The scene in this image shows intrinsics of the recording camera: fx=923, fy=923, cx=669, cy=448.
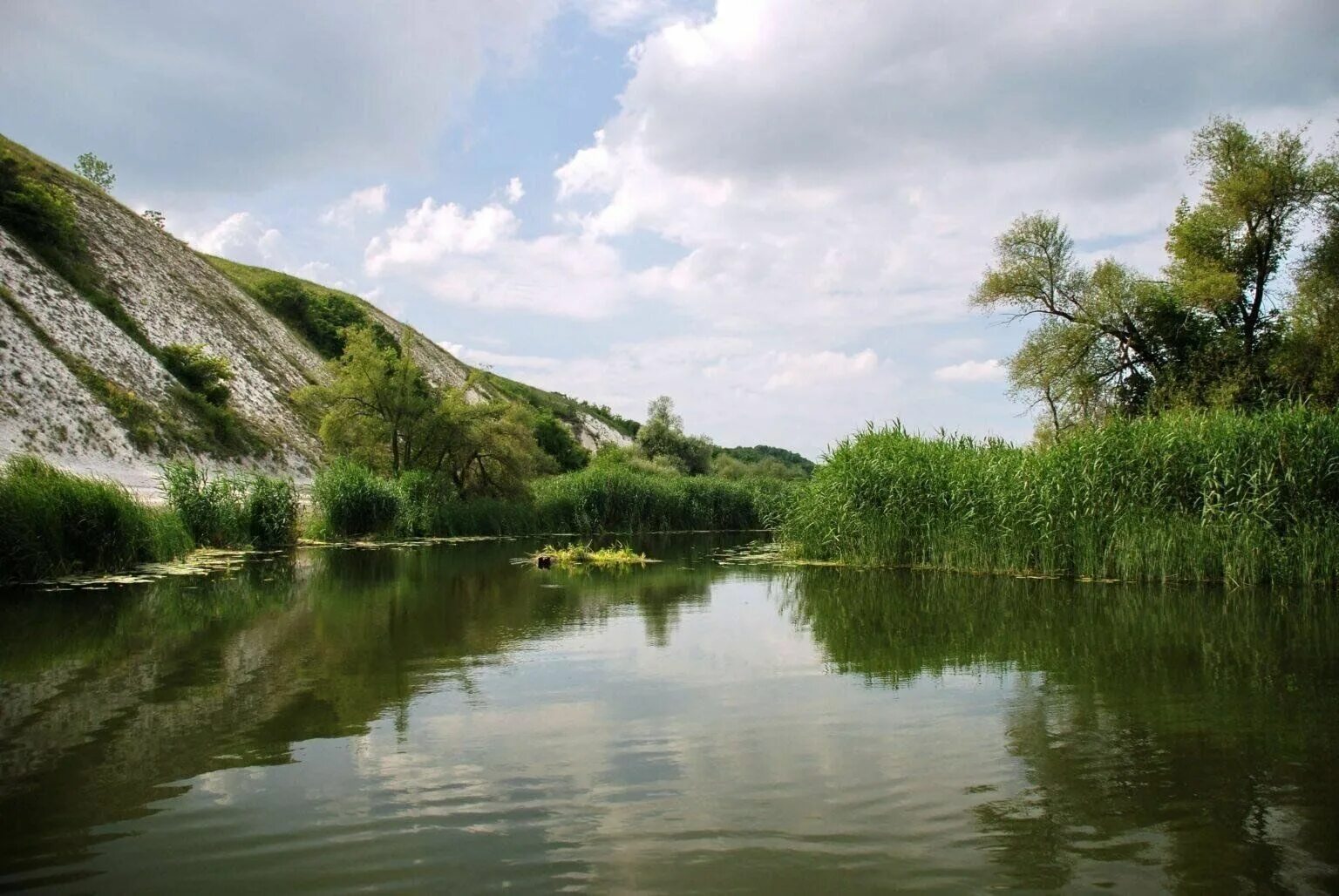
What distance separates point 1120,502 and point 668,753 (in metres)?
14.1

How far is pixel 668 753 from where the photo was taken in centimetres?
596

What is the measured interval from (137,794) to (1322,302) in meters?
35.8

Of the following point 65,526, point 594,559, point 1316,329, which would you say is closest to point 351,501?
point 594,559

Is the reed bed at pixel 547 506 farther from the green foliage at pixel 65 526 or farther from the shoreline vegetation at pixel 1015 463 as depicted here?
the green foliage at pixel 65 526

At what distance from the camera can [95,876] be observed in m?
4.04

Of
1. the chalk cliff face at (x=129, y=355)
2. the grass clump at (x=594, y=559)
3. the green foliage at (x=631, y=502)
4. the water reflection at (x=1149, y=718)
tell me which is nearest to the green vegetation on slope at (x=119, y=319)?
the chalk cliff face at (x=129, y=355)

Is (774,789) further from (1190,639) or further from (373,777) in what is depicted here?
(1190,639)

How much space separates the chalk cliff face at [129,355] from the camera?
31.3 m

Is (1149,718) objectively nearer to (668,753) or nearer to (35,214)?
(668,753)

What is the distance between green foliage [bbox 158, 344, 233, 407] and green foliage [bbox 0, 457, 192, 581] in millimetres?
24504

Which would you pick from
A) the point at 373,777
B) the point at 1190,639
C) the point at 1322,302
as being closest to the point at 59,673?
the point at 373,777

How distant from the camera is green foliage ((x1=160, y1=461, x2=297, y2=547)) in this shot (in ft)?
70.8

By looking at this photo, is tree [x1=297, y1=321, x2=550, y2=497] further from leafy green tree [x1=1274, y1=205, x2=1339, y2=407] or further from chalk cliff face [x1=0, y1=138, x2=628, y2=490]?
leafy green tree [x1=1274, y1=205, x2=1339, y2=407]

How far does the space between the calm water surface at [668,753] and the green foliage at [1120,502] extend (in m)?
3.76
